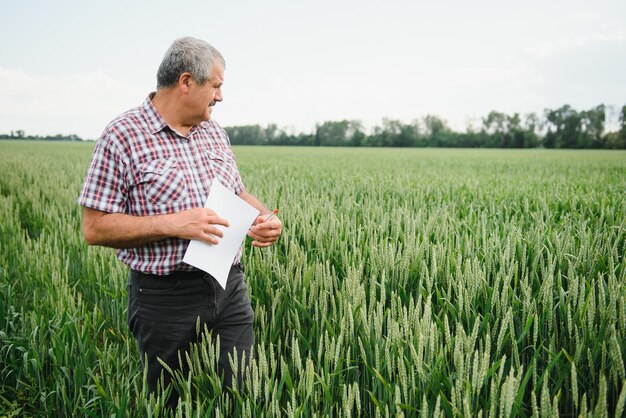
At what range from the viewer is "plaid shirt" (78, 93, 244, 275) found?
5.93 feet

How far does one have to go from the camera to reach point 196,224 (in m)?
1.73

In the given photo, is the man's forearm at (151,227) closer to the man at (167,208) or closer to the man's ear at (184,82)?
the man at (167,208)

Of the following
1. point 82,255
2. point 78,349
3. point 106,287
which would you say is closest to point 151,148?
point 78,349

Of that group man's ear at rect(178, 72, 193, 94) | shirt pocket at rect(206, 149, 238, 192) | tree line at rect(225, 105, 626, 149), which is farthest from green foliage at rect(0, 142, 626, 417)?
tree line at rect(225, 105, 626, 149)

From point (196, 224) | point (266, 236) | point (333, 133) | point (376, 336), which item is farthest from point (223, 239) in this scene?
point (333, 133)

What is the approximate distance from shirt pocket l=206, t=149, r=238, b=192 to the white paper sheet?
0.24 metres

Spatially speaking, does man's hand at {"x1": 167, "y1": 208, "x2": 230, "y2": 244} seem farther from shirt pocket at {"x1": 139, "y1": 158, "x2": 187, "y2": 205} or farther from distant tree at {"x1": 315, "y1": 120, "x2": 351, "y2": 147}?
distant tree at {"x1": 315, "y1": 120, "x2": 351, "y2": 147}

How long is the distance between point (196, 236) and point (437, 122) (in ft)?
342

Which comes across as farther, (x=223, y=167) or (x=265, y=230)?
(x=223, y=167)

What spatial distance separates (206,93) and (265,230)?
661 millimetres

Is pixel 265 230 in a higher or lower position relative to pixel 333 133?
lower

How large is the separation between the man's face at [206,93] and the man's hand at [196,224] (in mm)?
477

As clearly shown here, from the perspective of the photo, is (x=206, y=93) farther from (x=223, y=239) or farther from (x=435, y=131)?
(x=435, y=131)

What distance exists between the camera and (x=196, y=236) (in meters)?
1.73
